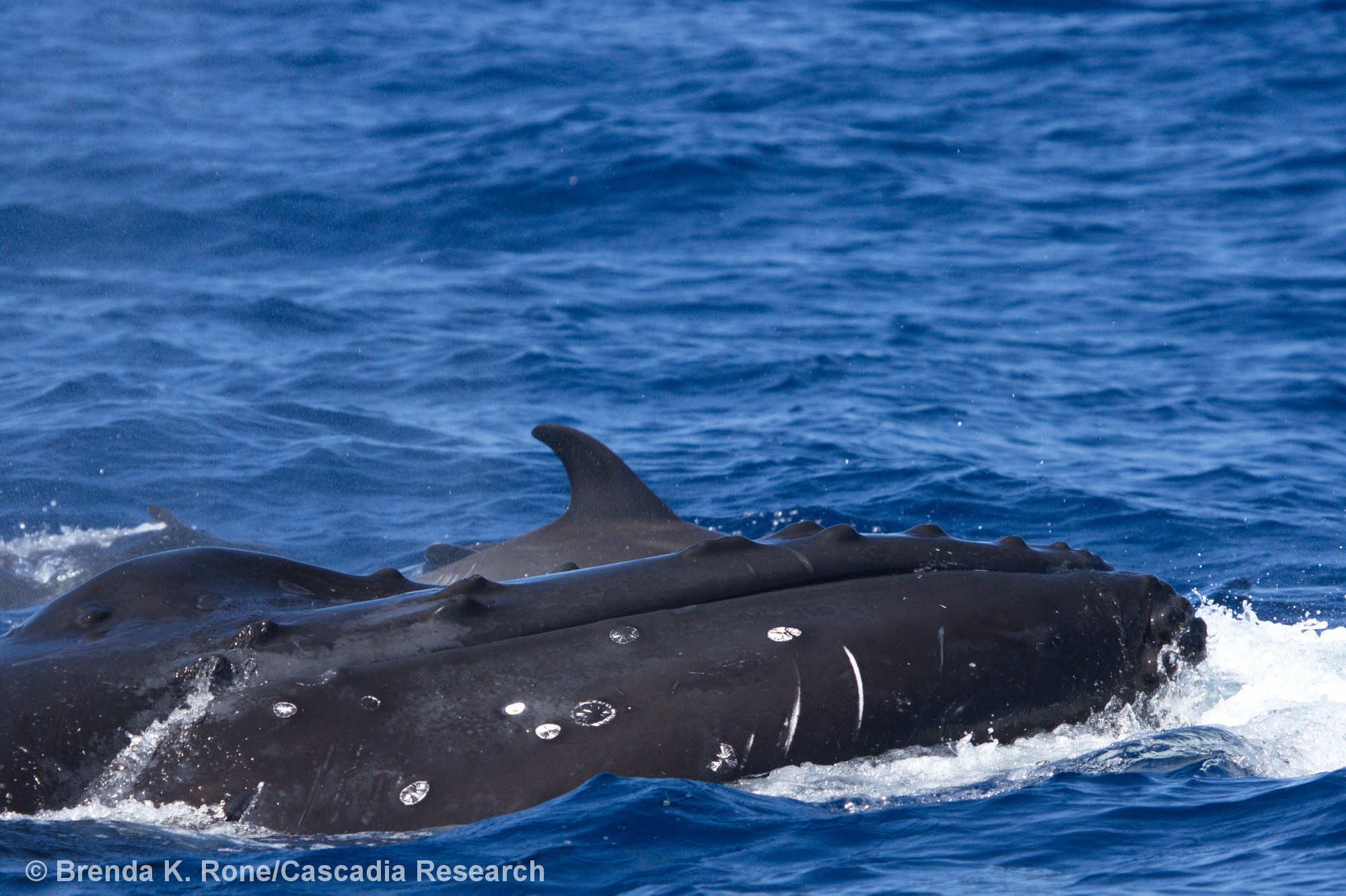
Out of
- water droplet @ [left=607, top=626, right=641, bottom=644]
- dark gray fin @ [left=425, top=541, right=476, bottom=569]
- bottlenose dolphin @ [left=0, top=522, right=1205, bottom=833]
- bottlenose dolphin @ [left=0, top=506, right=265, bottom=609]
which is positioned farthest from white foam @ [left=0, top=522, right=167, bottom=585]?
water droplet @ [left=607, top=626, right=641, bottom=644]

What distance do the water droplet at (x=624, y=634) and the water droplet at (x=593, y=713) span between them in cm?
28

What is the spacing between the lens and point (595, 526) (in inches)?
409

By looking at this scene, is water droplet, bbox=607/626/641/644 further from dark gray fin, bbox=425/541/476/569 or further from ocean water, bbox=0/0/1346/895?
dark gray fin, bbox=425/541/476/569

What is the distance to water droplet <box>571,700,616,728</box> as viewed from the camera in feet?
19.2

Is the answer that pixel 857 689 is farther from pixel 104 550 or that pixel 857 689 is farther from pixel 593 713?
pixel 104 550

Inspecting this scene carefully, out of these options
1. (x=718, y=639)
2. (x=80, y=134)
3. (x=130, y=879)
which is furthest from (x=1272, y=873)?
(x=80, y=134)

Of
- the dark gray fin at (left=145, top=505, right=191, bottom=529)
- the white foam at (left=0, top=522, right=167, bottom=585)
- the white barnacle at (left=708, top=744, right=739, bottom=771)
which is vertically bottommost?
the white foam at (left=0, top=522, right=167, bottom=585)

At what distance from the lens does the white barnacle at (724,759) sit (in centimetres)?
596

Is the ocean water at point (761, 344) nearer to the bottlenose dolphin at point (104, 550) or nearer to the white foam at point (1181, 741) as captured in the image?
the white foam at point (1181, 741)

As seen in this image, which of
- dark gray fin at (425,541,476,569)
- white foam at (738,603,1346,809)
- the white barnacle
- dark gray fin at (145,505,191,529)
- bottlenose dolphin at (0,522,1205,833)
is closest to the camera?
bottlenose dolphin at (0,522,1205,833)

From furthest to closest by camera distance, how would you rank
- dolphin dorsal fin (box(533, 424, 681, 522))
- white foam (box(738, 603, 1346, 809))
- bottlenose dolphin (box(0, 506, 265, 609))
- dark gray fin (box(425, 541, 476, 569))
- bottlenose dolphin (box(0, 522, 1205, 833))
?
bottlenose dolphin (box(0, 506, 265, 609))
dark gray fin (box(425, 541, 476, 569))
dolphin dorsal fin (box(533, 424, 681, 522))
white foam (box(738, 603, 1346, 809))
bottlenose dolphin (box(0, 522, 1205, 833))

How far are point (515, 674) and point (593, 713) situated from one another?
0.36 metres

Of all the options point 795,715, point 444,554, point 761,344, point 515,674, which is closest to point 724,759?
point 795,715

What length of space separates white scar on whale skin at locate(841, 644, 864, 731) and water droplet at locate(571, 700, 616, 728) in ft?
3.32
